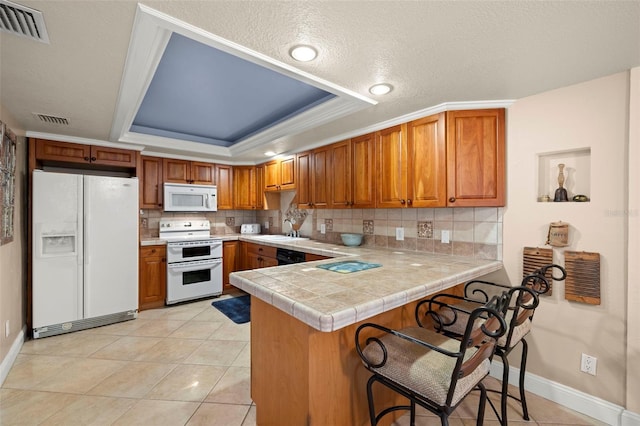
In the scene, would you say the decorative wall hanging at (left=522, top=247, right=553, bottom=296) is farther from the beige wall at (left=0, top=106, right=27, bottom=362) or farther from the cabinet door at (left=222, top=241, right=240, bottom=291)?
the beige wall at (left=0, top=106, right=27, bottom=362)

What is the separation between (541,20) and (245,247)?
4080 mm

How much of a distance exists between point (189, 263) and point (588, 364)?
13.6ft

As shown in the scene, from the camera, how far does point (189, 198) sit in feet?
13.8

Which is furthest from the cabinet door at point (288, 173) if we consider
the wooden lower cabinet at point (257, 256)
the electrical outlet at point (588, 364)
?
the electrical outlet at point (588, 364)

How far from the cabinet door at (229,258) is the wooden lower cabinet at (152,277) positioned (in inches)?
32.4

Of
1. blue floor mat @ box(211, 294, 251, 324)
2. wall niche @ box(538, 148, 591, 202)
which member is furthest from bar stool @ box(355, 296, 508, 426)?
blue floor mat @ box(211, 294, 251, 324)

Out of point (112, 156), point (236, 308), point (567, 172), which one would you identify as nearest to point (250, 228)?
point (236, 308)

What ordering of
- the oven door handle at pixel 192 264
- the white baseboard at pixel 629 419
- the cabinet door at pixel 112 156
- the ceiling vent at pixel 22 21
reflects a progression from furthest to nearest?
1. the oven door handle at pixel 192 264
2. the cabinet door at pixel 112 156
3. the white baseboard at pixel 629 419
4. the ceiling vent at pixel 22 21

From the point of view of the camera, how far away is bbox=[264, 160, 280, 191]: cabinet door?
14.1 feet

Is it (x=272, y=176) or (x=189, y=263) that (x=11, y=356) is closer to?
(x=189, y=263)

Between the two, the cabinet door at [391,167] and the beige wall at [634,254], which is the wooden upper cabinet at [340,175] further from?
the beige wall at [634,254]

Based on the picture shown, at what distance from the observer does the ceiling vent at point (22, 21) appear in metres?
→ 1.17

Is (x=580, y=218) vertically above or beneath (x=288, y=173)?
beneath

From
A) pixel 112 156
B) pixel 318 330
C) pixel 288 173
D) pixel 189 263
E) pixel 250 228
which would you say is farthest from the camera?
pixel 250 228
